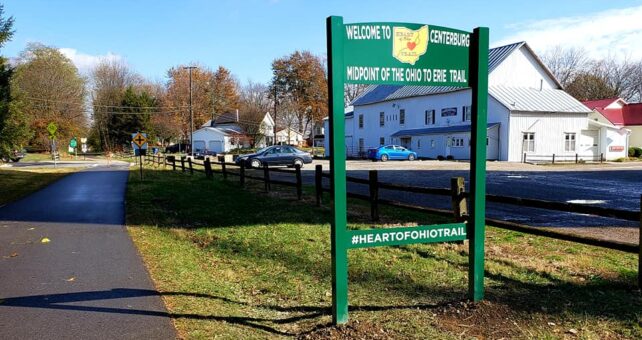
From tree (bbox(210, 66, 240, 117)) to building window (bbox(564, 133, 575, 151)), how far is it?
62.0 metres

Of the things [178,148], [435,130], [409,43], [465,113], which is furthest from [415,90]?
[178,148]

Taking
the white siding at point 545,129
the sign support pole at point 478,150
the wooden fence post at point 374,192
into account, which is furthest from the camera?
the white siding at point 545,129

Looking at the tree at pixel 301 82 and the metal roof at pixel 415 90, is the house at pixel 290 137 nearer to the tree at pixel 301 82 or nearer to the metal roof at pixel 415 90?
the tree at pixel 301 82

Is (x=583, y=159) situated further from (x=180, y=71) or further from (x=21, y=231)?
(x=180, y=71)

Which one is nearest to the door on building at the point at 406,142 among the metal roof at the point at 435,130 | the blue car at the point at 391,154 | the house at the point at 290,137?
the metal roof at the point at 435,130

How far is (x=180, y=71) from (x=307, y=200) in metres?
74.5

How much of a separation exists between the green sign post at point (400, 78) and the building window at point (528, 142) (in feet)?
126

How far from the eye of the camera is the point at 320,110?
8238 centimetres

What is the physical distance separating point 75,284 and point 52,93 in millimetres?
69929

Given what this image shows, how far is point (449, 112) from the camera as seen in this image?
45062 millimetres

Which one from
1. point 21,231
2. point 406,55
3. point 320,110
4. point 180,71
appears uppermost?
point 180,71

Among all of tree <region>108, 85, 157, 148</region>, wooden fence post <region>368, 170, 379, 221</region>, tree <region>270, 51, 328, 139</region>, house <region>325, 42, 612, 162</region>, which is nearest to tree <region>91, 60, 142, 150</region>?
tree <region>108, 85, 157, 148</region>

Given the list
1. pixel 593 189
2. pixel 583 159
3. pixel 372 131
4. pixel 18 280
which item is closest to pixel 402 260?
pixel 18 280

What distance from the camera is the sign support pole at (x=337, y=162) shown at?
13.3ft
